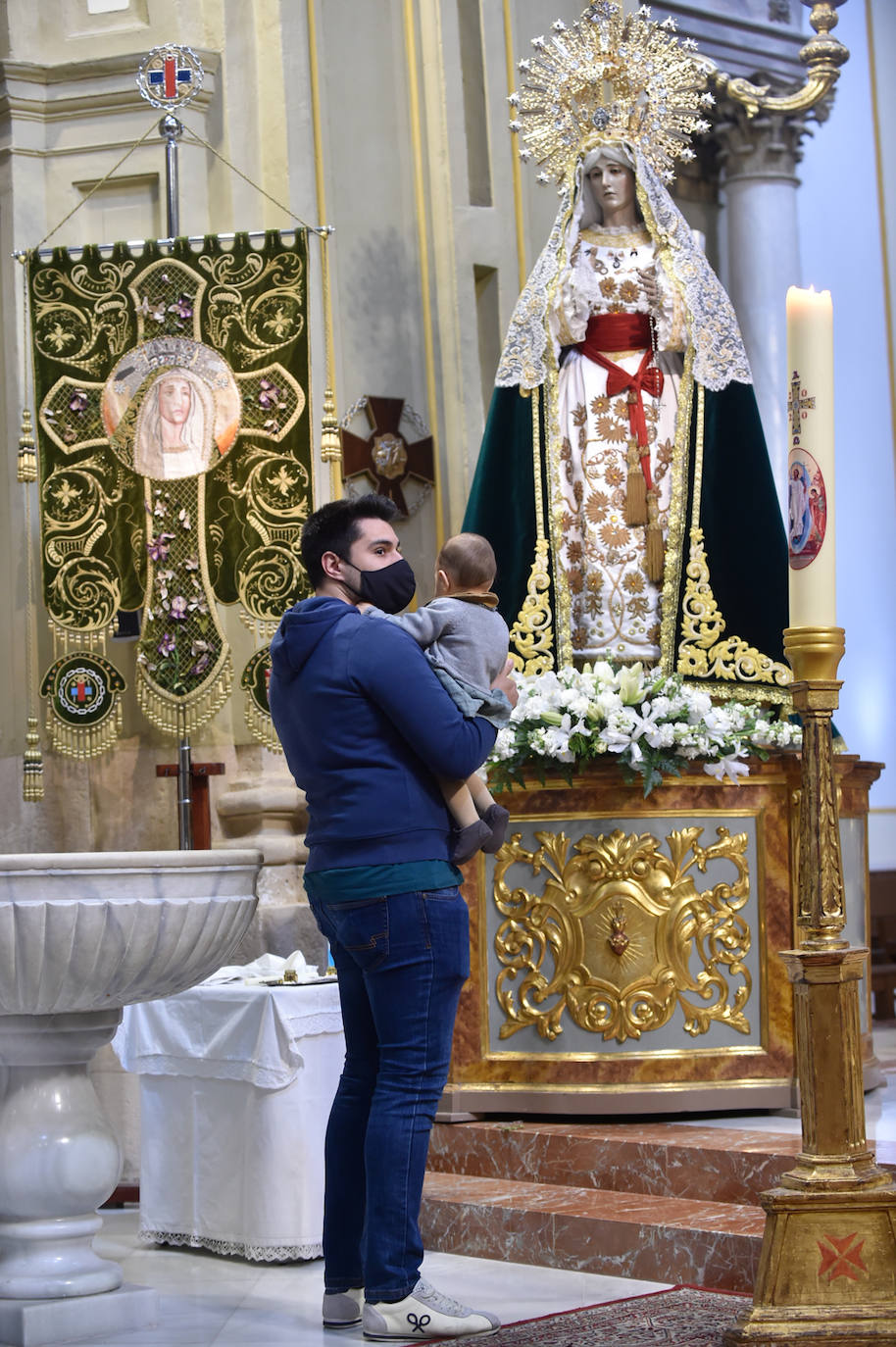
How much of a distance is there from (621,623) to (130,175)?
7.82ft

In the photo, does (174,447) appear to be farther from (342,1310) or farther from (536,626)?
(342,1310)

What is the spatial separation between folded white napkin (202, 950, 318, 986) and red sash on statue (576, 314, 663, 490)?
5.58 feet

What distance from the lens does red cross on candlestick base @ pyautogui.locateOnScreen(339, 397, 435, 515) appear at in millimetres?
6219

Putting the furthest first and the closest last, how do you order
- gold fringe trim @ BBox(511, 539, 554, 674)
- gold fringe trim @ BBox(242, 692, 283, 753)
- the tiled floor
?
gold fringe trim @ BBox(242, 692, 283, 753), gold fringe trim @ BBox(511, 539, 554, 674), the tiled floor

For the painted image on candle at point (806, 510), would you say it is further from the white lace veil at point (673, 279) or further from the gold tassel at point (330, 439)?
the gold tassel at point (330, 439)

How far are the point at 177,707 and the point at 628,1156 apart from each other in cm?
202

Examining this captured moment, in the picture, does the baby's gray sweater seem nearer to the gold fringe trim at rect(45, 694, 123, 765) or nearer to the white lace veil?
the white lace veil

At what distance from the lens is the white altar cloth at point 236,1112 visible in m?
4.09

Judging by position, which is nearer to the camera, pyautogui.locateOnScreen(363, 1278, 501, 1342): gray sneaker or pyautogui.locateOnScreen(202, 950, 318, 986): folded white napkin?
pyautogui.locateOnScreen(363, 1278, 501, 1342): gray sneaker

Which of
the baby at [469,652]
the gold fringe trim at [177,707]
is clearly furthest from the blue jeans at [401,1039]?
the gold fringe trim at [177,707]

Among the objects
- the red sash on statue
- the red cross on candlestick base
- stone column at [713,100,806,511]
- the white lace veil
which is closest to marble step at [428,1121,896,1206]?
the red sash on statue

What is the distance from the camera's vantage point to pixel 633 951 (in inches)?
173

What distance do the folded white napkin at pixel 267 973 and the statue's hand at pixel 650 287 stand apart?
2.05 meters

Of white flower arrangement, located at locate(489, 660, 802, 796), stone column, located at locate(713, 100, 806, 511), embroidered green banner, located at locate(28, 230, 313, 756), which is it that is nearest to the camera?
white flower arrangement, located at locate(489, 660, 802, 796)
